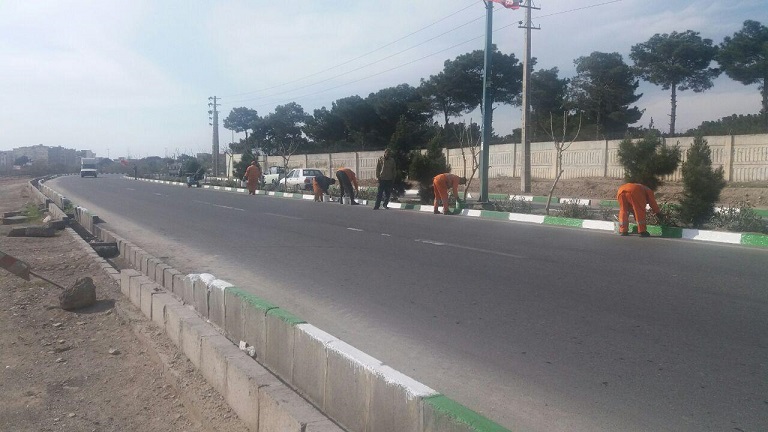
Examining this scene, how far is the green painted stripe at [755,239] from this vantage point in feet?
38.7

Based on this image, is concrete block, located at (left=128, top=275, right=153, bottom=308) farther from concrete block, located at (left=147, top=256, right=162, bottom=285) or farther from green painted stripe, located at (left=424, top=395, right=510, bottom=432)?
green painted stripe, located at (left=424, top=395, right=510, bottom=432)

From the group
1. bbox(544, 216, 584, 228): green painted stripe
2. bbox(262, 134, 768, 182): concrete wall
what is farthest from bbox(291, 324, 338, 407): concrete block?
bbox(262, 134, 768, 182): concrete wall

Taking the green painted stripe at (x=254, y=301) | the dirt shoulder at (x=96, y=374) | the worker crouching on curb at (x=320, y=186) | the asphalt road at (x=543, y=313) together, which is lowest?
the dirt shoulder at (x=96, y=374)

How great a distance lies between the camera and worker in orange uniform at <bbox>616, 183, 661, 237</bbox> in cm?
1283

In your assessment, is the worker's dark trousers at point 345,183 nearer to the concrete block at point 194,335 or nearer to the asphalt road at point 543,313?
the asphalt road at point 543,313

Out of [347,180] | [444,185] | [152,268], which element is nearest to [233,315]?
[152,268]

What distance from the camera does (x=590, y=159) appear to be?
31.3 m

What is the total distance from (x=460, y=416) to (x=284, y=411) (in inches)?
49.1

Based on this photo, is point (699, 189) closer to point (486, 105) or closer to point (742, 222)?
point (742, 222)

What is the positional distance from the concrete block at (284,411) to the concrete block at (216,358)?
72 centimetres

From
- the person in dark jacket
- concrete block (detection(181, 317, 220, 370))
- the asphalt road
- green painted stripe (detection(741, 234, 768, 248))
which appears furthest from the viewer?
the person in dark jacket

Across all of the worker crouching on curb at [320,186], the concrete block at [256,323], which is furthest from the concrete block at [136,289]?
the worker crouching on curb at [320,186]

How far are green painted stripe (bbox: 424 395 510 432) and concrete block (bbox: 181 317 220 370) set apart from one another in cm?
256

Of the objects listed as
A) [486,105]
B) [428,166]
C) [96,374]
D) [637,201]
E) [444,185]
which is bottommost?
[96,374]
